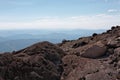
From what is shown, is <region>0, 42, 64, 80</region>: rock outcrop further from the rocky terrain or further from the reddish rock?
the reddish rock

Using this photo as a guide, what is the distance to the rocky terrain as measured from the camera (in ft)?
91.6

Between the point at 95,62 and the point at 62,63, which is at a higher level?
the point at 95,62

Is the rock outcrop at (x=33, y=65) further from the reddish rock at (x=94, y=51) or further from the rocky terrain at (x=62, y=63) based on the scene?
the reddish rock at (x=94, y=51)

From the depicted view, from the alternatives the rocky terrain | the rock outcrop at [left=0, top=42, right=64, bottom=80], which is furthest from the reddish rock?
the rock outcrop at [left=0, top=42, right=64, bottom=80]

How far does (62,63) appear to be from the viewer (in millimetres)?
32656

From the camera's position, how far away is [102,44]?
35875 millimetres

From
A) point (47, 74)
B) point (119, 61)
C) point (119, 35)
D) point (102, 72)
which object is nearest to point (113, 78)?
point (102, 72)

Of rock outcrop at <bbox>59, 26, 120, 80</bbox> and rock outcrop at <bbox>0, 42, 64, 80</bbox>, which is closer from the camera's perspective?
rock outcrop at <bbox>59, 26, 120, 80</bbox>

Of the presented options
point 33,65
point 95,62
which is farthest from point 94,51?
point 33,65

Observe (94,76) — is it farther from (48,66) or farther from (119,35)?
(119,35)

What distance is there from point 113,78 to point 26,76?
26.4 ft

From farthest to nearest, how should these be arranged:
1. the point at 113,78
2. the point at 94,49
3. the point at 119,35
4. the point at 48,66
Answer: the point at 119,35 < the point at 94,49 < the point at 48,66 < the point at 113,78

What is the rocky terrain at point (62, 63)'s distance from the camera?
27.9 m

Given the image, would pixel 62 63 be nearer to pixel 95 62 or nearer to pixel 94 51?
pixel 95 62
